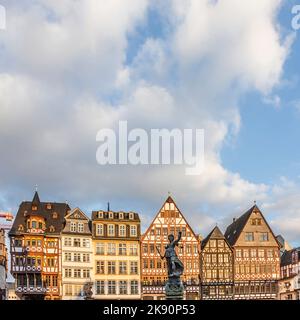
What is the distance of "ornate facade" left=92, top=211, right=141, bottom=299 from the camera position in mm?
50031

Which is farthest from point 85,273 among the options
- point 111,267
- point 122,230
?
point 122,230

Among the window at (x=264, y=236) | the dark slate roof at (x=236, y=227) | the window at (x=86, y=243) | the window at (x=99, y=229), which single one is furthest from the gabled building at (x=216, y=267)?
the window at (x=86, y=243)

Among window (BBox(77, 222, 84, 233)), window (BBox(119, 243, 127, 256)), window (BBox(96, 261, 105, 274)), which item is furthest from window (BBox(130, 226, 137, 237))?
window (BBox(77, 222, 84, 233))

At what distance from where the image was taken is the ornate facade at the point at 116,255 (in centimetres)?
5003

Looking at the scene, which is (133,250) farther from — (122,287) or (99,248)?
(122,287)

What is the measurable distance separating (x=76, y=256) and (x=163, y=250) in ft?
24.6

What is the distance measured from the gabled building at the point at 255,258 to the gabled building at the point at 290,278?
2.95ft

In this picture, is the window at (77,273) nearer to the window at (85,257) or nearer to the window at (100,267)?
the window at (85,257)

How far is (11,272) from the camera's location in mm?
47438

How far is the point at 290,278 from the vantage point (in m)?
52.1

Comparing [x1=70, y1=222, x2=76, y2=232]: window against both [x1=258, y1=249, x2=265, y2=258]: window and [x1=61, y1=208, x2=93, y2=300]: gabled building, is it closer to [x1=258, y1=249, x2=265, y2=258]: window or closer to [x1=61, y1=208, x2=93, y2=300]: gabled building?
[x1=61, y1=208, x2=93, y2=300]: gabled building
